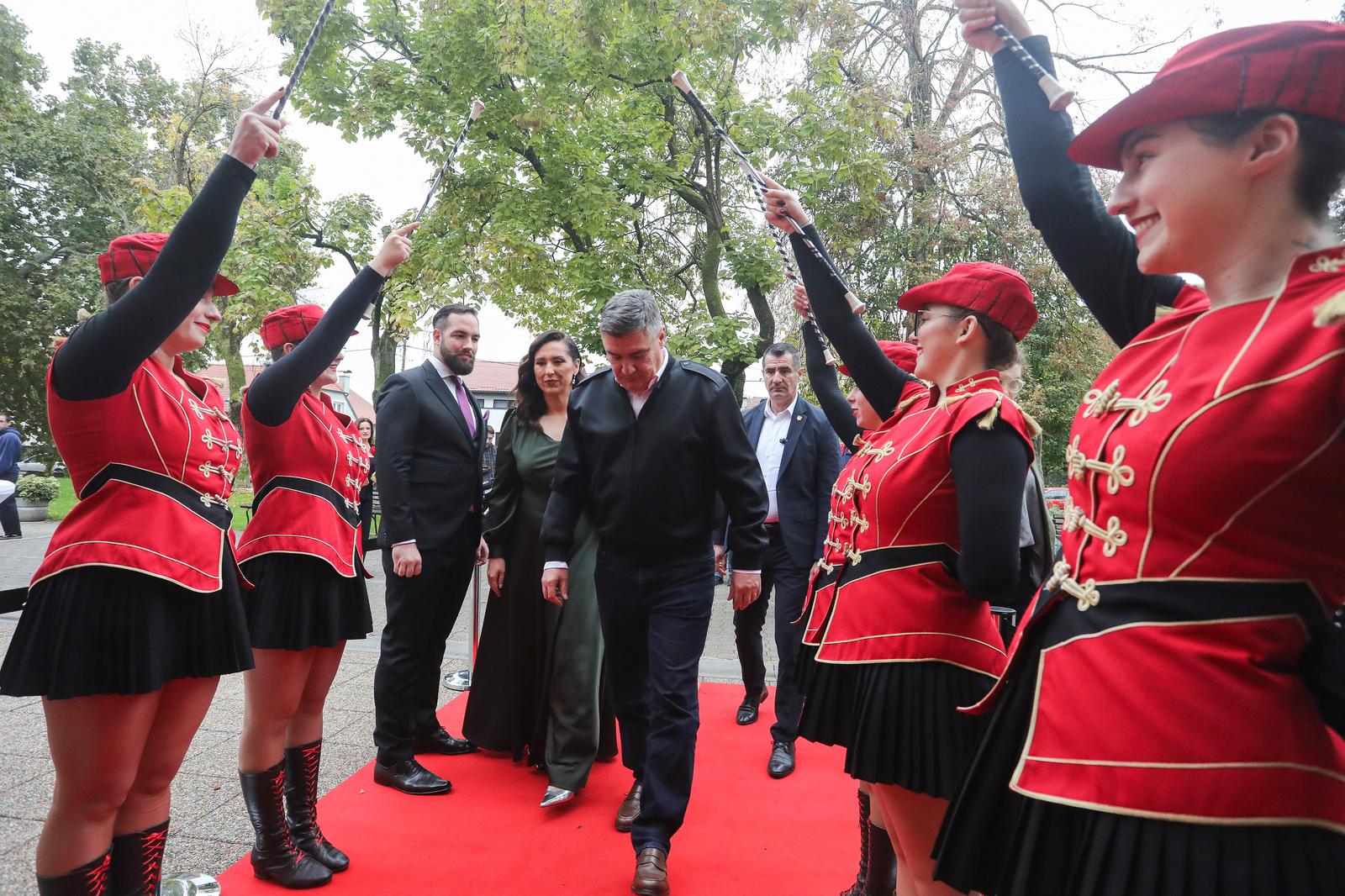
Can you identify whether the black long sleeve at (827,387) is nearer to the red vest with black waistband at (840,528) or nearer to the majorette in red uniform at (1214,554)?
the red vest with black waistband at (840,528)

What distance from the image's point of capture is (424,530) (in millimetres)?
3711

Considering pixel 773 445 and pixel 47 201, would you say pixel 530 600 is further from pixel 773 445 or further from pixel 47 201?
pixel 47 201

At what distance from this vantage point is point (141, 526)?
6.28 ft

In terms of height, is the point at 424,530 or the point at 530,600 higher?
the point at 424,530

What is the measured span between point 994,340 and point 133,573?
81.2 inches

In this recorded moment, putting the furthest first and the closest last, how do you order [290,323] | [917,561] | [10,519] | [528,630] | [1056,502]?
[10,519]
[1056,502]
[528,630]
[290,323]
[917,561]

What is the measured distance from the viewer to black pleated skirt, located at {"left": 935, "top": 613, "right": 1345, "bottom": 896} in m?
0.87

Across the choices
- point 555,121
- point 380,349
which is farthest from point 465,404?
point 380,349

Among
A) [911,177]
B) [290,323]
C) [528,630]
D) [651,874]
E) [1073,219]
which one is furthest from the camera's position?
[911,177]

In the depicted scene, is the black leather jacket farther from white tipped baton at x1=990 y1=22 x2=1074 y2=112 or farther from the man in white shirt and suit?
white tipped baton at x1=990 y1=22 x2=1074 y2=112

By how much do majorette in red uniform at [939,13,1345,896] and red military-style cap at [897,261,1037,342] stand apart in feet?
2.67

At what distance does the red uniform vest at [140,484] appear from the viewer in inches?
73.9

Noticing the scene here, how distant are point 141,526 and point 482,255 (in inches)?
346

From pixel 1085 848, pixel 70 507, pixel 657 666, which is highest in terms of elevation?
pixel 1085 848
